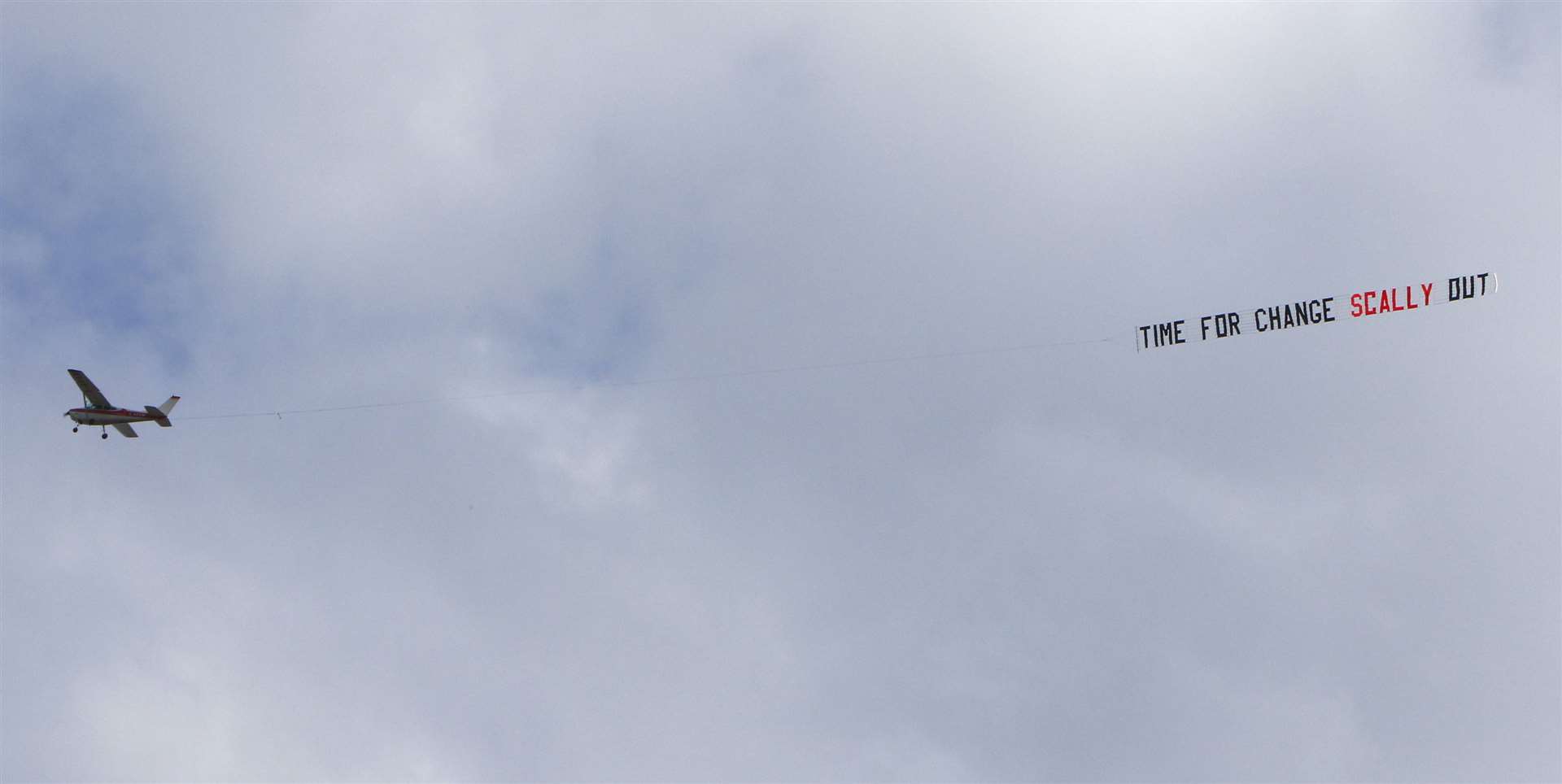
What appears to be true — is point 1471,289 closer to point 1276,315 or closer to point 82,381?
point 1276,315

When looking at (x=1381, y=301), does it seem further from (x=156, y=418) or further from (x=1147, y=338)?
(x=156, y=418)

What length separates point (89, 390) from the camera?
481 feet

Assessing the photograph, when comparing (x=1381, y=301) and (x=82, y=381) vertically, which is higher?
(x=1381, y=301)

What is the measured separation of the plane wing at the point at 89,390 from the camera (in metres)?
144

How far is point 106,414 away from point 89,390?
3.88 m

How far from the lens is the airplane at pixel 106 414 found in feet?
484

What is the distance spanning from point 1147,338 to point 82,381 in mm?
123723

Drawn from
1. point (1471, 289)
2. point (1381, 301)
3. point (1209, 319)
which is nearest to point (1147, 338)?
point (1209, 319)

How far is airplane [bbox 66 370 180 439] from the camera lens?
147375mm

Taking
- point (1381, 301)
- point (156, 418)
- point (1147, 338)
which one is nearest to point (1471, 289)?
point (1381, 301)

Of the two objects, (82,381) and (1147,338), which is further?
(82,381)

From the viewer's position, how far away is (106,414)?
489ft

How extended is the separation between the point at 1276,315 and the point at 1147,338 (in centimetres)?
1541

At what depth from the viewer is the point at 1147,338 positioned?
132000 mm
